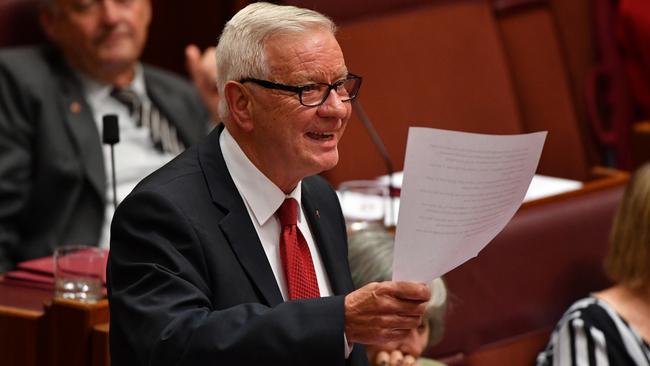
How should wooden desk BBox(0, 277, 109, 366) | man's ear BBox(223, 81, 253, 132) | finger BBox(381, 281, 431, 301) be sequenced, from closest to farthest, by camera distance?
1. finger BBox(381, 281, 431, 301)
2. man's ear BBox(223, 81, 253, 132)
3. wooden desk BBox(0, 277, 109, 366)

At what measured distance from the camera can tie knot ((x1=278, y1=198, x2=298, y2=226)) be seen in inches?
40.9

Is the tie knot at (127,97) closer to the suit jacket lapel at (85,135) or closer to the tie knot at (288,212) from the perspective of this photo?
the suit jacket lapel at (85,135)

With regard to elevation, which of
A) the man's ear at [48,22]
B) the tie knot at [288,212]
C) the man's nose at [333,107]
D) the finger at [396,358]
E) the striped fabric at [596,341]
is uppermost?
the man's ear at [48,22]

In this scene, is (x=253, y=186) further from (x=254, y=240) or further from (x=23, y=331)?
(x=23, y=331)

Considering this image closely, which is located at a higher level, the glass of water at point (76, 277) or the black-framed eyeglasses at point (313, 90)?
the black-framed eyeglasses at point (313, 90)

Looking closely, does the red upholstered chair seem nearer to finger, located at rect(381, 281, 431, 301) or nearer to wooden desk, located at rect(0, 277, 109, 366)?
wooden desk, located at rect(0, 277, 109, 366)

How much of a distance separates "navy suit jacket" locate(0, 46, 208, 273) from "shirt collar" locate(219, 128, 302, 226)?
0.76 meters

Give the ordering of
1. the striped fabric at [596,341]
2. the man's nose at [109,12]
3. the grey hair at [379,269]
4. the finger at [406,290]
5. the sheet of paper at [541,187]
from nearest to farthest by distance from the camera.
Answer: the finger at [406,290], the grey hair at [379,269], the striped fabric at [596,341], the sheet of paper at [541,187], the man's nose at [109,12]

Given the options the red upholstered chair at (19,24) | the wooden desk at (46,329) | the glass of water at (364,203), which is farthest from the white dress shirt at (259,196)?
the red upholstered chair at (19,24)

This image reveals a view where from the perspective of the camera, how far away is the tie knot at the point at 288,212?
104 cm

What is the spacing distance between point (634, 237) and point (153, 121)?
2.54ft

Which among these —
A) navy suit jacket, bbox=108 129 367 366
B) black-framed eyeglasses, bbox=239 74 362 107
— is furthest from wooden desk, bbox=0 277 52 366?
black-framed eyeglasses, bbox=239 74 362 107

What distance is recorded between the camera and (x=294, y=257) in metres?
1.03

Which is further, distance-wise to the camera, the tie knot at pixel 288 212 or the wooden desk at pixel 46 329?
the wooden desk at pixel 46 329
